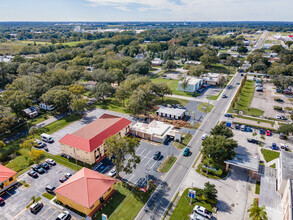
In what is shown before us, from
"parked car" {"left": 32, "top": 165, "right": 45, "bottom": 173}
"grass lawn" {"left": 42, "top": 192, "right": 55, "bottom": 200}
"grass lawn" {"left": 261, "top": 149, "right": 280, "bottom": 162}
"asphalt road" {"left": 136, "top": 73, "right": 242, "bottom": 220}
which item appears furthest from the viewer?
"grass lawn" {"left": 261, "top": 149, "right": 280, "bottom": 162}

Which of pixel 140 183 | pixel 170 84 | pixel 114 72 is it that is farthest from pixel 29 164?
pixel 170 84

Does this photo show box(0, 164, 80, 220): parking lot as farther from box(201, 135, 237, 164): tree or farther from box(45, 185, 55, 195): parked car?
box(201, 135, 237, 164): tree

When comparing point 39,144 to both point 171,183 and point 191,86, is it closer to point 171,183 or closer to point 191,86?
point 171,183

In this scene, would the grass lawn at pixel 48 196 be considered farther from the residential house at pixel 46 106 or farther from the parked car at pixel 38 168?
the residential house at pixel 46 106

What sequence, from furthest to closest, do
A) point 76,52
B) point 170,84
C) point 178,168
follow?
point 76,52, point 170,84, point 178,168

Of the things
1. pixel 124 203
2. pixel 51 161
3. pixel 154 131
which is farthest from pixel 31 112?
pixel 124 203

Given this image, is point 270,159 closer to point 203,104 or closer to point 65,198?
point 203,104

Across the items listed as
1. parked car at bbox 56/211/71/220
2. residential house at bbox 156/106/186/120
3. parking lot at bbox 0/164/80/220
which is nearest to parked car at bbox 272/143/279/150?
residential house at bbox 156/106/186/120
